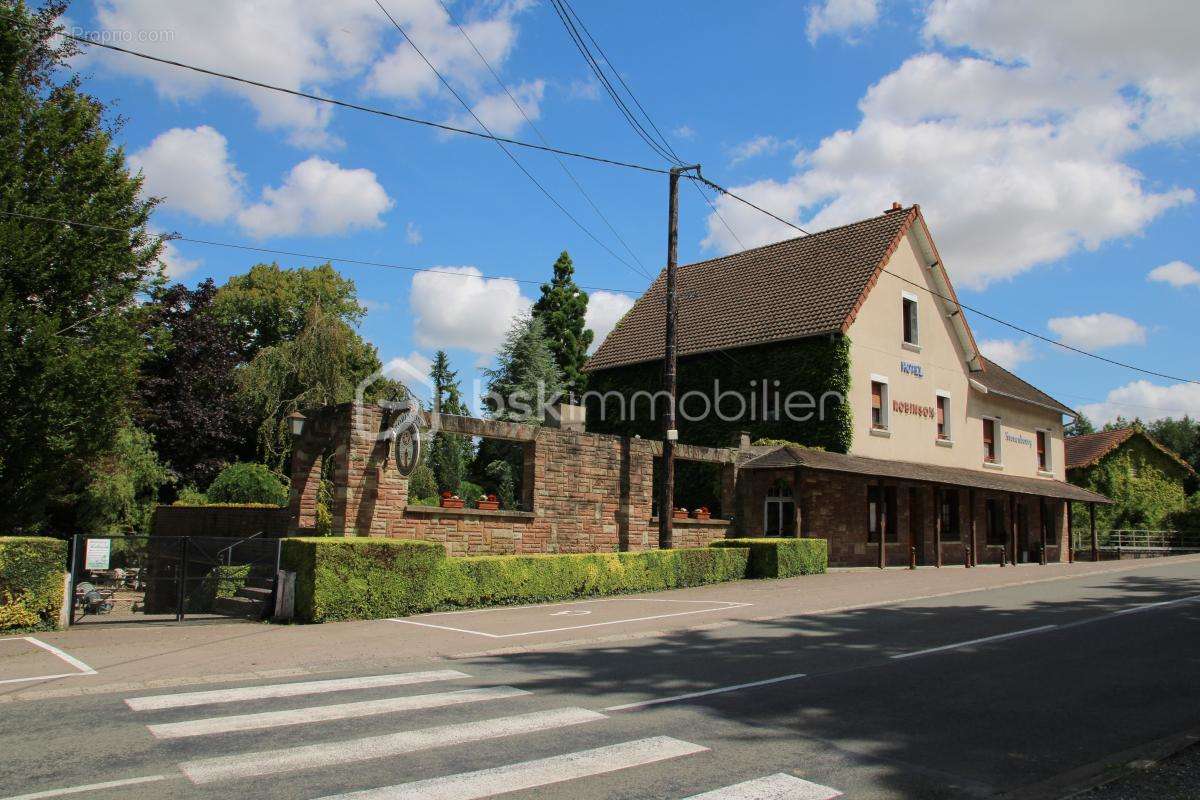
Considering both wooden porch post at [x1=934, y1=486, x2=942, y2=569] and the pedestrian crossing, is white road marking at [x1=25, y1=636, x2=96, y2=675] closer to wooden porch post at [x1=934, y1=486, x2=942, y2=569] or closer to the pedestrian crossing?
the pedestrian crossing

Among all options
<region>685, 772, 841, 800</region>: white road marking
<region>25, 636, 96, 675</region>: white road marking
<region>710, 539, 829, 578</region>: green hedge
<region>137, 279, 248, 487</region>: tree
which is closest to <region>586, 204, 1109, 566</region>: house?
<region>710, 539, 829, 578</region>: green hedge

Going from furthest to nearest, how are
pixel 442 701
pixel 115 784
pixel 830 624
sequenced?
pixel 830 624, pixel 442 701, pixel 115 784

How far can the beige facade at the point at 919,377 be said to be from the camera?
27531mm

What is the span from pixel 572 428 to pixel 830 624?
8691mm

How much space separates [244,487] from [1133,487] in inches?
1673

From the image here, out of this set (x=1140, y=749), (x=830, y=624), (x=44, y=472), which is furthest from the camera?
(x=44, y=472)

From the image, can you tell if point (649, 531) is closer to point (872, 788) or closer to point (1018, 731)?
point (1018, 731)

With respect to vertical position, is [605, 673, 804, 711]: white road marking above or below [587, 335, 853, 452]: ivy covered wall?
below

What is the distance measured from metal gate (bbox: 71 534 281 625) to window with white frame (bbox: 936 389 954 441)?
24441 mm

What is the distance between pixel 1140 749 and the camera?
20.0ft

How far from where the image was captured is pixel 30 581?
11672 mm

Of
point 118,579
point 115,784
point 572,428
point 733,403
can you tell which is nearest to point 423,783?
point 115,784

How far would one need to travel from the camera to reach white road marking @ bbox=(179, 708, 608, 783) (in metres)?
5.45

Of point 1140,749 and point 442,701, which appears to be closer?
point 1140,749
